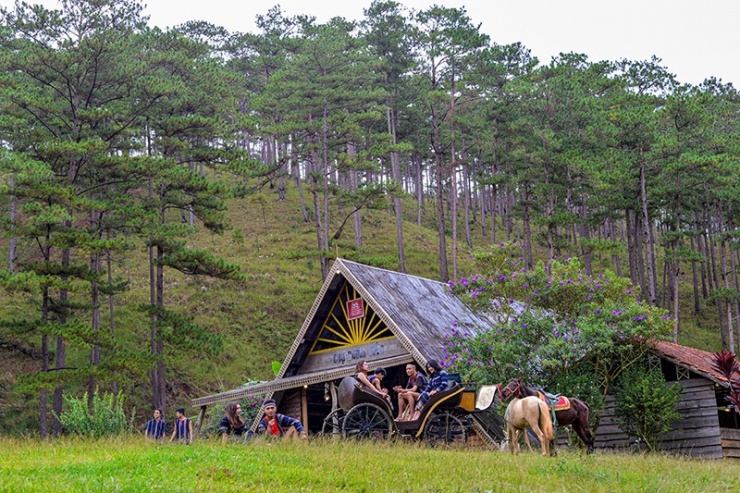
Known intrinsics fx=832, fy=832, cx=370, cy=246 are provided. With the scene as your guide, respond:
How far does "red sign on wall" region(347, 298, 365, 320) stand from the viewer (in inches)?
930

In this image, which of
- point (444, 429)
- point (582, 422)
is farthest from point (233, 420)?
point (582, 422)

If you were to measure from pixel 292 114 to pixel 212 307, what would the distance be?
10.8 m

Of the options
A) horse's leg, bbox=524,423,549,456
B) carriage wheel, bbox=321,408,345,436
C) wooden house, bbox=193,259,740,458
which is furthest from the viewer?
wooden house, bbox=193,259,740,458

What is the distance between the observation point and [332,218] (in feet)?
193

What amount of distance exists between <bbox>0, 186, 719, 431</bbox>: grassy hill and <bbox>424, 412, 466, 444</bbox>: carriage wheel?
1134 cm

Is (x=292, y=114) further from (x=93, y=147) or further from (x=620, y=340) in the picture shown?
(x=620, y=340)

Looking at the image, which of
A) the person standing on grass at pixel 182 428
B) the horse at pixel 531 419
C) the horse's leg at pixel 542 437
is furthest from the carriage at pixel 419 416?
the person standing on grass at pixel 182 428

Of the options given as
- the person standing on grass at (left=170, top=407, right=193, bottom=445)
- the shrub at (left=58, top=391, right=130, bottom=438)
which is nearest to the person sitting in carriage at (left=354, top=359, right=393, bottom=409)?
the person standing on grass at (left=170, top=407, right=193, bottom=445)

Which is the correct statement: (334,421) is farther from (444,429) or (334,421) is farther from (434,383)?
(434,383)

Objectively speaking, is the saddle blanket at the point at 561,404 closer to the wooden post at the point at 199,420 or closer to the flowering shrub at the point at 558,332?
the flowering shrub at the point at 558,332

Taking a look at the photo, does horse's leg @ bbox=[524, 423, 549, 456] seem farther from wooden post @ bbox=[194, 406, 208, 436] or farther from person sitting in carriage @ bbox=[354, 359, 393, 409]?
wooden post @ bbox=[194, 406, 208, 436]

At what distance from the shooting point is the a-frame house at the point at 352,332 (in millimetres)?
22352

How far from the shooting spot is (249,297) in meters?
42.2

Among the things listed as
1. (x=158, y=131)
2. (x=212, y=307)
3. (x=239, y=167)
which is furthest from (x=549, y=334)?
(x=212, y=307)
